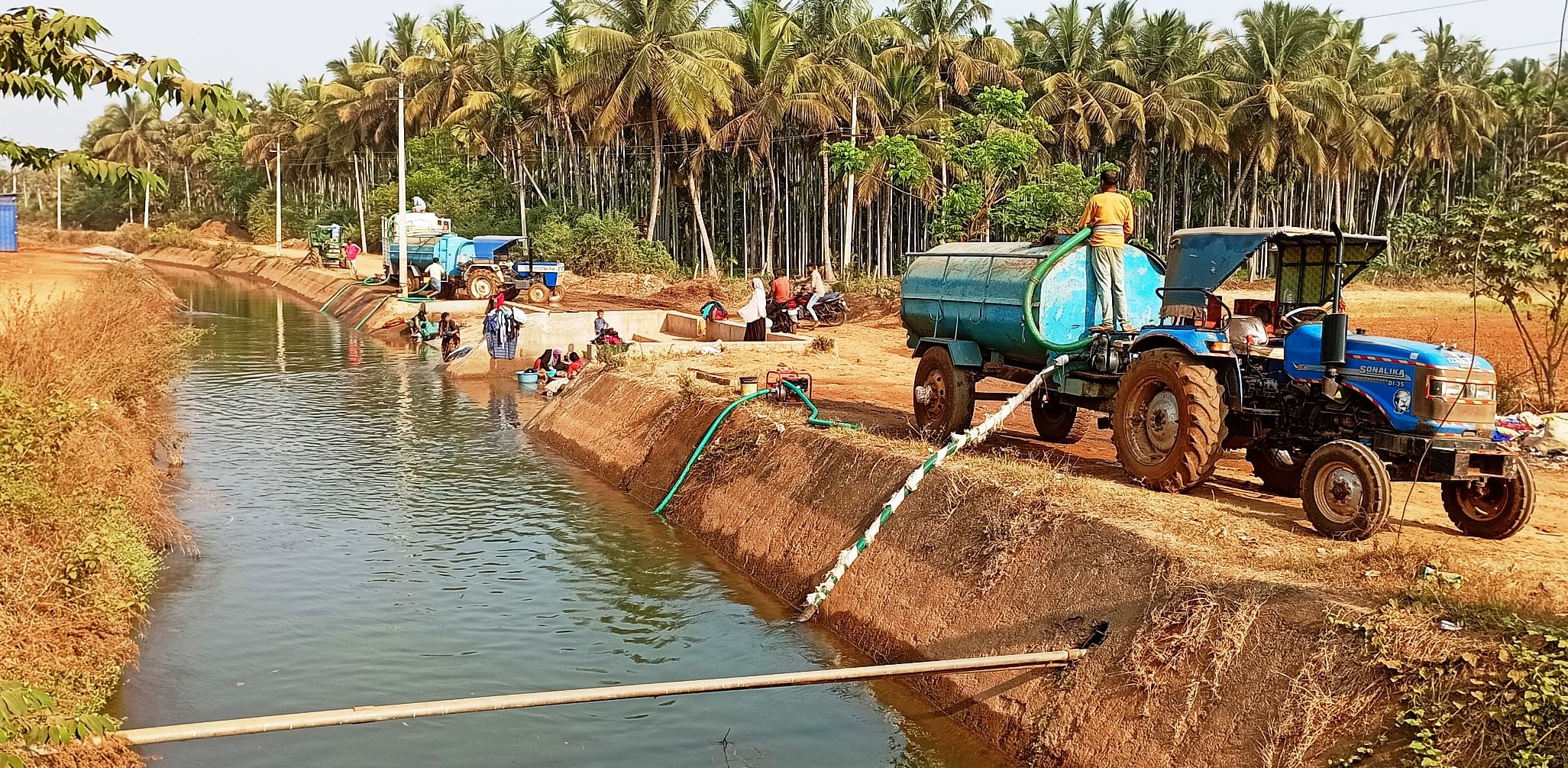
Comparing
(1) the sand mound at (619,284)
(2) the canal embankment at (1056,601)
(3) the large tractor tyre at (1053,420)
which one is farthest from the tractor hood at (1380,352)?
(1) the sand mound at (619,284)

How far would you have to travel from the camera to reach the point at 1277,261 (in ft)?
38.9

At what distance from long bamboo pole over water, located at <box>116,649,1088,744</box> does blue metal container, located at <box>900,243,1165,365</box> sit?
4.77m

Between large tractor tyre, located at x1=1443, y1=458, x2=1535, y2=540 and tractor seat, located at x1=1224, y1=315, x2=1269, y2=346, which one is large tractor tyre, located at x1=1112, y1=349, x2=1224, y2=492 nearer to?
tractor seat, located at x1=1224, y1=315, x2=1269, y2=346

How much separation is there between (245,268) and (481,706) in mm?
66653

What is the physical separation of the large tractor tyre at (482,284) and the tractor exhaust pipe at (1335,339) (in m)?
30.8

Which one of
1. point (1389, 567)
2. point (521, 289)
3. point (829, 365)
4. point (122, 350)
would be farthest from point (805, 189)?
point (1389, 567)

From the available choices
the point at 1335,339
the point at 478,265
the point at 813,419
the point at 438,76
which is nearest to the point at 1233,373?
the point at 1335,339

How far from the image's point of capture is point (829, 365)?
77.6ft

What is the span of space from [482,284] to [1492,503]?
108ft

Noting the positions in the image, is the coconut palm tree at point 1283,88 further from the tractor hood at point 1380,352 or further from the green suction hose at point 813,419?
the tractor hood at point 1380,352

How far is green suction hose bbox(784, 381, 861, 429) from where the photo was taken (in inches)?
606

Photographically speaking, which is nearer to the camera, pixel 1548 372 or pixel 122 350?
pixel 1548 372

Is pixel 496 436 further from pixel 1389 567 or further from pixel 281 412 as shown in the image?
pixel 1389 567

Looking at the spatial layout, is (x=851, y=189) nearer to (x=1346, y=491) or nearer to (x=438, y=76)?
(x=438, y=76)
